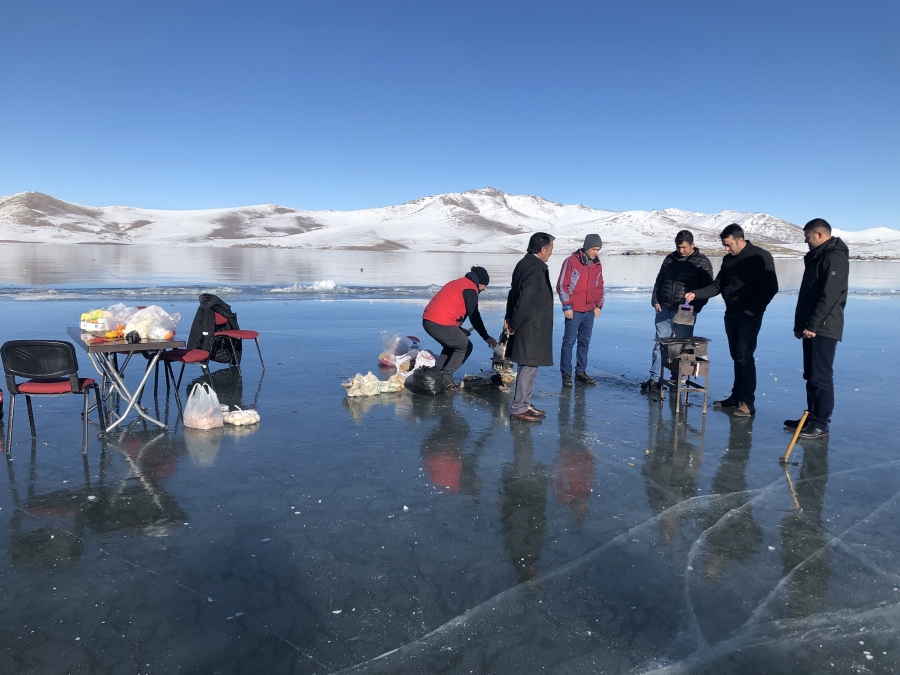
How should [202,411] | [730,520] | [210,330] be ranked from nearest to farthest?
[730,520]
[202,411]
[210,330]

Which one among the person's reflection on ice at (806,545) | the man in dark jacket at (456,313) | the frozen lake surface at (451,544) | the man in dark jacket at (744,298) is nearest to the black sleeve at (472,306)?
the man in dark jacket at (456,313)

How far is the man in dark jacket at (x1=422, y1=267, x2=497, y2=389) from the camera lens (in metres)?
6.70

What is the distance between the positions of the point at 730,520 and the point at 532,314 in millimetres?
2530

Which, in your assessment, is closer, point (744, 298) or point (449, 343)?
point (744, 298)

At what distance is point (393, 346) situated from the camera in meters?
8.26

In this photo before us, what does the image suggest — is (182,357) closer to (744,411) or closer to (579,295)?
(579,295)

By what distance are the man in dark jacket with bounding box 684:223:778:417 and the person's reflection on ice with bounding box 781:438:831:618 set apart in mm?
1424

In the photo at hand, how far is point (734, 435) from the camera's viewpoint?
564 centimetres

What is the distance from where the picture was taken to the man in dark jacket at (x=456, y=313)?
22.0 feet

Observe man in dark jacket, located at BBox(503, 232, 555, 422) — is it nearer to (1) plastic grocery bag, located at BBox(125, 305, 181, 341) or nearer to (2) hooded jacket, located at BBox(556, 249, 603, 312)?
(2) hooded jacket, located at BBox(556, 249, 603, 312)

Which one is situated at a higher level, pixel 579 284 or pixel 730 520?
pixel 579 284

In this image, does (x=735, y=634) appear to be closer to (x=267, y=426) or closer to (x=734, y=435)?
(x=734, y=435)

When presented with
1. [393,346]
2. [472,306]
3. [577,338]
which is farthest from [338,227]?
[472,306]

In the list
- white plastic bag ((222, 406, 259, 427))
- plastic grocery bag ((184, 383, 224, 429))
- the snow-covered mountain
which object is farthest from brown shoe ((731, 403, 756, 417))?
the snow-covered mountain
